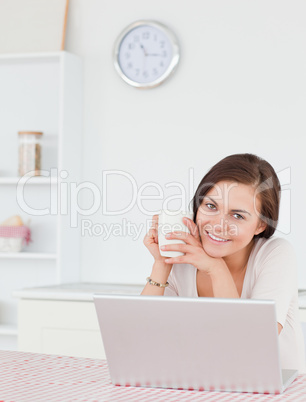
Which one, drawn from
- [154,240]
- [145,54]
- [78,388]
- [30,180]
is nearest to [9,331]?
[30,180]

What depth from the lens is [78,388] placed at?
4.18 ft

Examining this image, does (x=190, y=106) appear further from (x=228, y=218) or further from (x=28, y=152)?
(x=228, y=218)

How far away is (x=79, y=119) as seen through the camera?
336cm

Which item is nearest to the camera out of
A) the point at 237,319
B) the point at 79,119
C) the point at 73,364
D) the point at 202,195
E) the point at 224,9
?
the point at 237,319

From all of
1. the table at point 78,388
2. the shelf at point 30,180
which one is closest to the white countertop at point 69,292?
the shelf at point 30,180

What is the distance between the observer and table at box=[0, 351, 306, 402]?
1.21 meters

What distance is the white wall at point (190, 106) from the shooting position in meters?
3.05

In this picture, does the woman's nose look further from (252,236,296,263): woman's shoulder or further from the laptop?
the laptop

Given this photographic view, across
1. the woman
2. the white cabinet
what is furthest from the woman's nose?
the white cabinet

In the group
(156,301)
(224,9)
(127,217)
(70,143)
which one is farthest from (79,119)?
(156,301)

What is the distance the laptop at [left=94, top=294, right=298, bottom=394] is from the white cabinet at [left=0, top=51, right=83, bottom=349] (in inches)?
77.0

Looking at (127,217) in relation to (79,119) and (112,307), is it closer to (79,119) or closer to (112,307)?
Result: (79,119)

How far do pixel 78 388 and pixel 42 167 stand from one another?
2264 mm

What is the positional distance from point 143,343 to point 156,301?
10 cm
